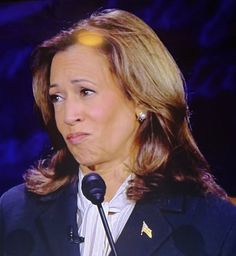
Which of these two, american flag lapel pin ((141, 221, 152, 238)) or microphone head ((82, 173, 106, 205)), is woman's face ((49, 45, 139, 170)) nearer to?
american flag lapel pin ((141, 221, 152, 238))

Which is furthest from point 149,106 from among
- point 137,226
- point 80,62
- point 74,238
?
point 74,238

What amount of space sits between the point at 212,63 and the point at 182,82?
6.8 inches

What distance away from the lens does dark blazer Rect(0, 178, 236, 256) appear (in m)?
1.66

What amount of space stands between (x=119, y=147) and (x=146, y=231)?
0.29 m

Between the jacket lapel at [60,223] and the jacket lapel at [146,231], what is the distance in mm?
164

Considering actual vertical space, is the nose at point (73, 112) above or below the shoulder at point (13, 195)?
above

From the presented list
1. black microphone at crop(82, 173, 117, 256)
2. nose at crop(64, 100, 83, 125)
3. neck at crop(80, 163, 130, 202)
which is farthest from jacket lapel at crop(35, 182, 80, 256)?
black microphone at crop(82, 173, 117, 256)

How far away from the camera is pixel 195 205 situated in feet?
5.68

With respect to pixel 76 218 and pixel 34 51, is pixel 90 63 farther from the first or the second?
pixel 76 218

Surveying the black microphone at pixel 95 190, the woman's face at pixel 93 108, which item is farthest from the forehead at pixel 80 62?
the black microphone at pixel 95 190

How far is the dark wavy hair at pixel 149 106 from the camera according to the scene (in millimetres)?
1750

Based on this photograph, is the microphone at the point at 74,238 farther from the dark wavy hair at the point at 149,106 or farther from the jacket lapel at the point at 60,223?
the dark wavy hair at the point at 149,106

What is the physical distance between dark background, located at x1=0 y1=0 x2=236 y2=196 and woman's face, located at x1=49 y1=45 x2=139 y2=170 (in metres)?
0.15

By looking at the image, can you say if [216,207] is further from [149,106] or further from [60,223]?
[60,223]
